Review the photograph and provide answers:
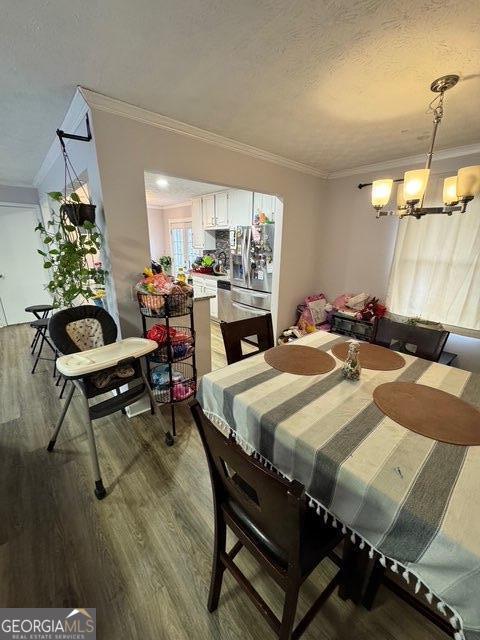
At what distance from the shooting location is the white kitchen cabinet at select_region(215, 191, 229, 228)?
14.3ft

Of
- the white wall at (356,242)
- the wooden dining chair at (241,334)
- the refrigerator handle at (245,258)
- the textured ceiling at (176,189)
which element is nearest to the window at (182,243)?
the textured ceiling at (176,189)

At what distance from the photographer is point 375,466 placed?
2.72 feet

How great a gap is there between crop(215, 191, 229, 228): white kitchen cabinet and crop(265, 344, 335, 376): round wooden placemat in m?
3.39

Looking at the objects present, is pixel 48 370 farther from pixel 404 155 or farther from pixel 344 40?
pixel 404 155

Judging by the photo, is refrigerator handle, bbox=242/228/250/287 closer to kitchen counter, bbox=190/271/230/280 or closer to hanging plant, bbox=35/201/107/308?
kitchen counter, bbox=190/271/230/280

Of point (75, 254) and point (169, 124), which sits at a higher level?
point (169, 124)

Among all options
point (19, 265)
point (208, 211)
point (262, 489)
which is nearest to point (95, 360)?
point (262, 489)

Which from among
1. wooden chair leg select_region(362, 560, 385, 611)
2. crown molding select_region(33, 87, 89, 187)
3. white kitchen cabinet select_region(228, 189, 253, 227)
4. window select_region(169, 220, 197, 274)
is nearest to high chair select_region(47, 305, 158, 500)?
crown molding select_region(33, 87, 89, 187)

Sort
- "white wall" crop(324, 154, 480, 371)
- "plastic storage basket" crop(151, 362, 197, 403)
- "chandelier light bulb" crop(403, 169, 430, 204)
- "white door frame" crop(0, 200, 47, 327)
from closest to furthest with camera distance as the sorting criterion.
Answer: "chandelier light bulb" crop(403, 169, 430, 204)
"plastic storage basket" crop(151, 362, 197, 403)
"white wall" crop(324, 154, 480, 371)
"white door frame" crop(0, 200, 47, 327)

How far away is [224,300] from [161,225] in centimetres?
395

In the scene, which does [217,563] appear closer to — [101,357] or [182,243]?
[101,357]

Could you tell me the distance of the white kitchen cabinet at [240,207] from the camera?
156 inches

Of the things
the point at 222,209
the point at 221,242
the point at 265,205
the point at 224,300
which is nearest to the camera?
the point at 265,205

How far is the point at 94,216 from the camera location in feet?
6.23
